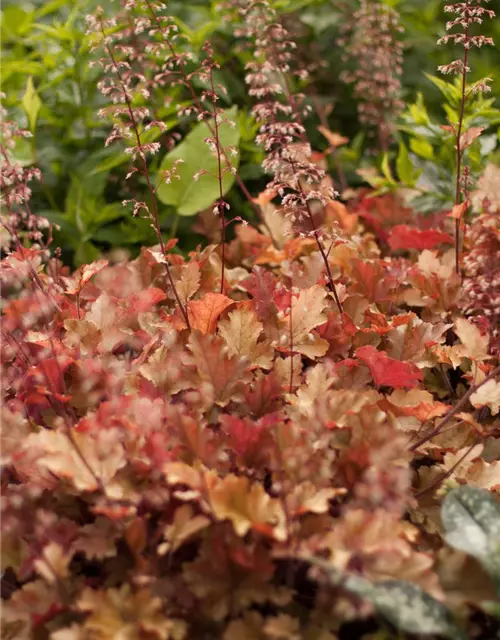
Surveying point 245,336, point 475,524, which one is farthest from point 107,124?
point 475,524

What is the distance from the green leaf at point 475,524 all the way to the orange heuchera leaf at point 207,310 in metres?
0.59

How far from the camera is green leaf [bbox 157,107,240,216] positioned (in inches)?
79.1

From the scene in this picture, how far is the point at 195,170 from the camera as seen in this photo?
2.03 meters

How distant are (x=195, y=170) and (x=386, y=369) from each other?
1.01m

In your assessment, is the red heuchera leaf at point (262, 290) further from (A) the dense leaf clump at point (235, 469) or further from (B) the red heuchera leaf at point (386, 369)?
(B) the red heuchera leaf at point (386, 369)

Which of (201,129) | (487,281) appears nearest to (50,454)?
(487,281)

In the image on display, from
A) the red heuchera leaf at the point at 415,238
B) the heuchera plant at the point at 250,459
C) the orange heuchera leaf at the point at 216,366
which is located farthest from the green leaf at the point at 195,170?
the orange heuchera leaf at the point at 216,366

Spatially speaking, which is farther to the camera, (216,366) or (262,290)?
(262,290)

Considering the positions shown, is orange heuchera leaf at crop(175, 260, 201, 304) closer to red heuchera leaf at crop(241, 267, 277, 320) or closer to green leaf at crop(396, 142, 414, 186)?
red heuchera leaf at crop(241, 267, 277, 320)

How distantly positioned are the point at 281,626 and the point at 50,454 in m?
0.42

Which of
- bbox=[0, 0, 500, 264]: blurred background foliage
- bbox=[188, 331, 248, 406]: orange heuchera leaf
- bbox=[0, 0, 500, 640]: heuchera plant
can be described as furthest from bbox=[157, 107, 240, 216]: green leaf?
bbox=[188, 331, 248, 406]: orange heuchera leaf

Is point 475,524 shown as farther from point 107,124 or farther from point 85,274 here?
point 107,124

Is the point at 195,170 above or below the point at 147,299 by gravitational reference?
above

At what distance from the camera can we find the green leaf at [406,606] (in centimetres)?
89
